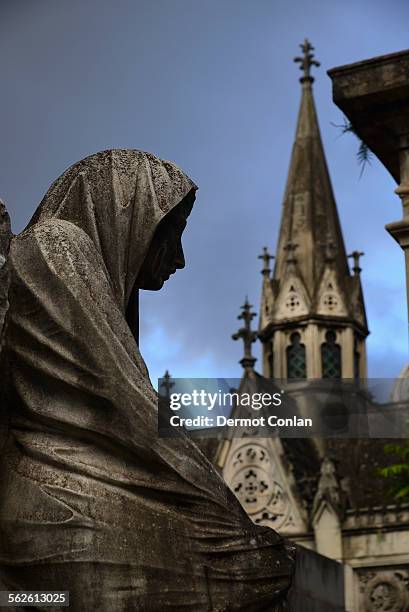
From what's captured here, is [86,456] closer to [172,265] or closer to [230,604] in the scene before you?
[230,604]

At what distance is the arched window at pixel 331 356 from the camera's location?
2261 inches

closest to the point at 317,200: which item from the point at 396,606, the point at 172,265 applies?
the point at 396,606

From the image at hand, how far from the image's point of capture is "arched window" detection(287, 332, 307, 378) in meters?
57.1

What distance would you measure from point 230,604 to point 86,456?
1.65 ft

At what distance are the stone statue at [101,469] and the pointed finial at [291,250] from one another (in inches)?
2106

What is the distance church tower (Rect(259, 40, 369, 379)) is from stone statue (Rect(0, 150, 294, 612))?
169 ft

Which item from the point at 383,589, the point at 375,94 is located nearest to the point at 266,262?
the point at 383,589

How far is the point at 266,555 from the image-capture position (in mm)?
3479

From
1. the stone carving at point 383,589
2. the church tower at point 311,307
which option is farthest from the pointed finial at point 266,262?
the stone carving at point 383,589

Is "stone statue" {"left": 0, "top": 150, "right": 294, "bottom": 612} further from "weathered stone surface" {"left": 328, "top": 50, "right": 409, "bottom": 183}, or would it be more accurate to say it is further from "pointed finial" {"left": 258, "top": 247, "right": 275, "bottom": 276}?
"pointed finial" {"left": 258, "top": 247, "right": 275, "bottom": 276}

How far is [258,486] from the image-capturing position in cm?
4762

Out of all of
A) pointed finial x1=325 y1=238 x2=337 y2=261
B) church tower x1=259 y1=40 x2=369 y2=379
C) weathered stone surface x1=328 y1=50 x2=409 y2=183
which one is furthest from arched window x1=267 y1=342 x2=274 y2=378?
weathered stone surface x1=328 y1=50 x2=409 y2=183

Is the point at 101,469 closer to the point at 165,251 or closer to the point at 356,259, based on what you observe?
the point at 165,251

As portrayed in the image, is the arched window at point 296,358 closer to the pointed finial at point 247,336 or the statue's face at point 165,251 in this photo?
the pointed finial at point 247,336
